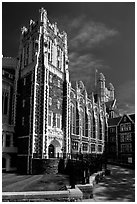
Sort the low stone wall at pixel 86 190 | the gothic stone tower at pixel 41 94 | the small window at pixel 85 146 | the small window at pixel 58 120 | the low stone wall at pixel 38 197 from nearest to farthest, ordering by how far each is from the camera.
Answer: the low stone wall at pixel 38 197 → the low stone wall at pixel 86 190 → the gothic stone tower at pixel 41 94 → the small window at pixel 58 120 → the small window at pixel 85 146

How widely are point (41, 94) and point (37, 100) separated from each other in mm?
1216

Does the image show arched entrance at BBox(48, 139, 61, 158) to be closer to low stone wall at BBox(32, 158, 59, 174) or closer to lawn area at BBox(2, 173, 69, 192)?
low stone wall at BBox(32, 158, 59, 174)

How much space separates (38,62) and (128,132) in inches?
1431

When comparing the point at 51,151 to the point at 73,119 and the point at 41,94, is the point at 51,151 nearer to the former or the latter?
the point at 41,94

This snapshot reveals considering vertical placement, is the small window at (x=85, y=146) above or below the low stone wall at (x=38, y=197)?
below

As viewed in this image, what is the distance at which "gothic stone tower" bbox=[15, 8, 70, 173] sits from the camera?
98.7 ft

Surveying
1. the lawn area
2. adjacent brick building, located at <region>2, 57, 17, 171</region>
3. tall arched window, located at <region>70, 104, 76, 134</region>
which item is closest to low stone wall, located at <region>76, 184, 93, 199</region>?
the lawn area

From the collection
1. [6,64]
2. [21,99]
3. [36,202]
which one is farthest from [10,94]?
[36,202]

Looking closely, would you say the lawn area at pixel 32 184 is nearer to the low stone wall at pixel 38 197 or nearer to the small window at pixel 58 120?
the low stone wall at pixel 38 197

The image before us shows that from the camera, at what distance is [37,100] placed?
31.5 meters

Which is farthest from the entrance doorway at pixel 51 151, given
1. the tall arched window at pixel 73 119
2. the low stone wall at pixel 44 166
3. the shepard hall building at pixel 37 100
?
the tall arched window at pixel 73 119

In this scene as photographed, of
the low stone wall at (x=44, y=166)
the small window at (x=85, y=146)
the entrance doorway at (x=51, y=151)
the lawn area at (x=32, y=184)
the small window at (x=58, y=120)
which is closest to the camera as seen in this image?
the lawn area at (x=32, y=184)

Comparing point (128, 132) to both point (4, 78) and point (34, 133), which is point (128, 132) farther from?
point (4, 78)

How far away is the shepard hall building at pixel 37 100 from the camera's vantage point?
30.1 metres
